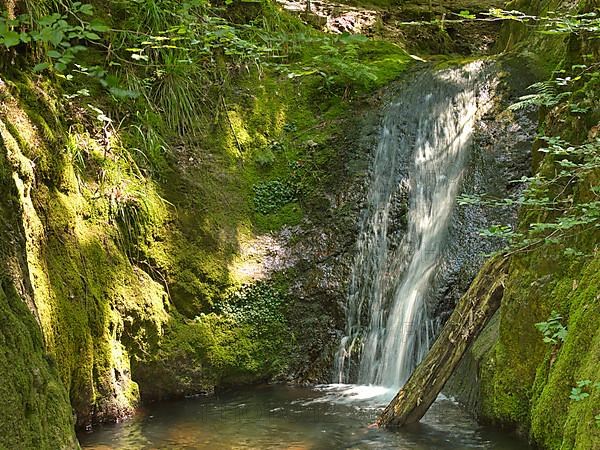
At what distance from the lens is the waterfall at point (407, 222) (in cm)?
720

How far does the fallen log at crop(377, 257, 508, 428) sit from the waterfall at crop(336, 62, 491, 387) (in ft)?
4.96

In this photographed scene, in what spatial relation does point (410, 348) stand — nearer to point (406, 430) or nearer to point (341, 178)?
point (406, 430)

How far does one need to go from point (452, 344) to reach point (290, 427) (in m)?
1.57

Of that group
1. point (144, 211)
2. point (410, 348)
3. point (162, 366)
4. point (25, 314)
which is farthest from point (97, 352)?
point (410, 348)

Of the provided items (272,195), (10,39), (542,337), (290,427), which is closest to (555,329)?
(542,337)

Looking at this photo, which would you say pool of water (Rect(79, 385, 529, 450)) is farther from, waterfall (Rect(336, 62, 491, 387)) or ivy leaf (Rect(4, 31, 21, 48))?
ivy leaf (Rect(4, 31, 21, 48))

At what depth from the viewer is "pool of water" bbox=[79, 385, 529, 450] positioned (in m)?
5.20

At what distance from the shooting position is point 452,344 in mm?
5188

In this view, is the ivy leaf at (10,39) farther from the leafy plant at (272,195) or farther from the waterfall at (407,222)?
the leafy plant at (272,195)

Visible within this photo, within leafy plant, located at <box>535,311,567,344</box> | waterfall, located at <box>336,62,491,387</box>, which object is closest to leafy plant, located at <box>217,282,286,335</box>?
waterfall, located at <box>336,62,491,387</box>

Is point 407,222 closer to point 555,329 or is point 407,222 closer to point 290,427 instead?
point 290,427

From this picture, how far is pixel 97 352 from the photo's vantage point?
5.84 metres

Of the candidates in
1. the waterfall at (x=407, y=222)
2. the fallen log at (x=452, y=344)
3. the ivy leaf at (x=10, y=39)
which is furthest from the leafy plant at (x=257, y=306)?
the ivy leaf at (x=10, y=39)

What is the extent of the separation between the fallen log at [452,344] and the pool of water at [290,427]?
195 millimetres
